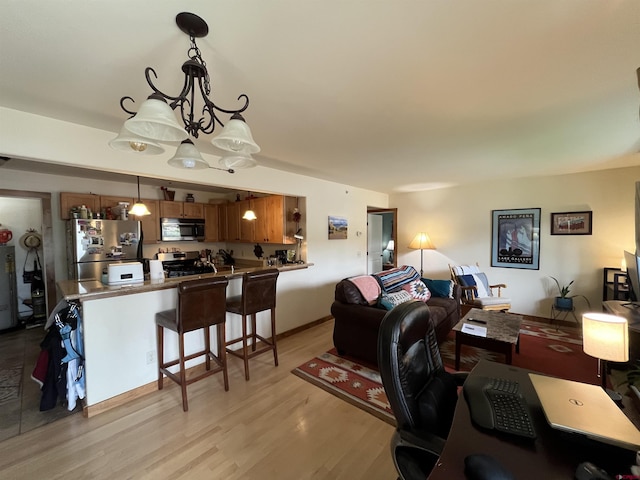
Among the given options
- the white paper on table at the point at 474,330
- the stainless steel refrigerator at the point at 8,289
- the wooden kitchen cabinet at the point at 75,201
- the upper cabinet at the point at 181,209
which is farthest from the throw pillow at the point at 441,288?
the stainless steel refrigerator at the point at 8,289

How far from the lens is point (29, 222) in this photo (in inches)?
173

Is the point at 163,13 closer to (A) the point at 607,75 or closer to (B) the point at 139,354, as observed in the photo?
(A) the point at 607,75

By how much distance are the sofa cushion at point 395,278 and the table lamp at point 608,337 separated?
209 cm

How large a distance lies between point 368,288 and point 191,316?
1.97m

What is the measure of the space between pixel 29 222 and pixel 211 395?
179 inches

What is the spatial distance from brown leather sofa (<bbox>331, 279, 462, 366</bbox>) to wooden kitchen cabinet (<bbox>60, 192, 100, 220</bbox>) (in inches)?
154

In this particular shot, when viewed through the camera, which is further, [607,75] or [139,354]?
[139,354]

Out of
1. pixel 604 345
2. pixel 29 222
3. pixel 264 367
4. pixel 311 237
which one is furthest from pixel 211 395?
pixel 29 222

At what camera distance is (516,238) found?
4523 mm

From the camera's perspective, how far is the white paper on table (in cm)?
266

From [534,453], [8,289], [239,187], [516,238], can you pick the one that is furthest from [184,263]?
[516,238]

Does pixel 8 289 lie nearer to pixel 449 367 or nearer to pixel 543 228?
pixel 449 367

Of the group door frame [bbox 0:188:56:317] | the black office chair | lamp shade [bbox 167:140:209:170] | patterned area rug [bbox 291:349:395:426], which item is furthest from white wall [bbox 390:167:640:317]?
door frame [bbox 0:188:56:317]

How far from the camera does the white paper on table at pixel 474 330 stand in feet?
8.73
